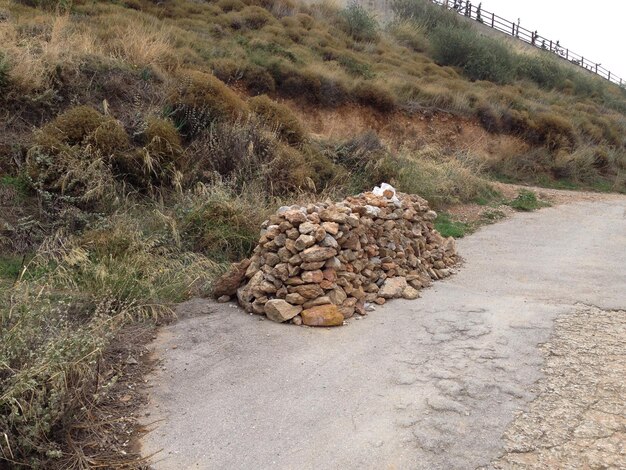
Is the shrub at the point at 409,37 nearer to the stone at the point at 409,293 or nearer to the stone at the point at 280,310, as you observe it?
the stone at the point at 409,293

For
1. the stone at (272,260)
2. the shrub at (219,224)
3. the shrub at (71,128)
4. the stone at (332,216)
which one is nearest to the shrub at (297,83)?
the shrub at (71,128)

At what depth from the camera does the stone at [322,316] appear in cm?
553

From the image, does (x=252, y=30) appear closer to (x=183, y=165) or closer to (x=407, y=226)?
(x=183, y=165)

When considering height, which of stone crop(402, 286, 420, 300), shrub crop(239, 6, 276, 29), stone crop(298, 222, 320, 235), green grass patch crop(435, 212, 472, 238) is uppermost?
shrub crop(239, 6, 276, 29)

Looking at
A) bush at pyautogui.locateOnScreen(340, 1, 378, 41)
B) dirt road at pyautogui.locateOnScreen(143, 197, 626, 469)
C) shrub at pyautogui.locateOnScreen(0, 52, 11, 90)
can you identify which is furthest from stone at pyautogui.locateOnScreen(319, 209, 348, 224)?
bush at pyautogui.locateOnScreen(340, 1, 378, 41)

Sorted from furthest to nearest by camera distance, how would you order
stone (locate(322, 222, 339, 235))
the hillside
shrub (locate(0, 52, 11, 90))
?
shrub (locate(0, 52, 11, 90)) → stone (locate(322, 222, 339, 235)) → the hillside

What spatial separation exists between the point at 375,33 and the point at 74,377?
24.3 metres

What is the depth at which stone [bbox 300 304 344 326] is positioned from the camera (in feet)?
18.1

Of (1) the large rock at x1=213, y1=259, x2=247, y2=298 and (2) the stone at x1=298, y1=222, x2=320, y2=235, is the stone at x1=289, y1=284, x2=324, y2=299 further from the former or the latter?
(1) the large rock at x1=213, y1=259, x2=247, y2=298

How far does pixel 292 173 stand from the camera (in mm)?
9883

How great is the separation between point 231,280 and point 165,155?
3.79 metres

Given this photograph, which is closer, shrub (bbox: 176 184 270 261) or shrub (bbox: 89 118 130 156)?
shrub (bbox: 176 184 270 261)

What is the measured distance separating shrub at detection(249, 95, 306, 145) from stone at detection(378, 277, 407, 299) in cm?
550

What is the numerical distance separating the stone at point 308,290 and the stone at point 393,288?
964 mm
